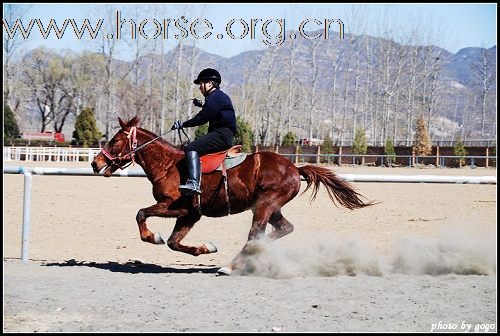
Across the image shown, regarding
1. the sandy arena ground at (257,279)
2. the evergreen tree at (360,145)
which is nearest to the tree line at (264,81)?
the evergreen tree at (360,145)

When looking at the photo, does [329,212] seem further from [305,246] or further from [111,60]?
[111,60]

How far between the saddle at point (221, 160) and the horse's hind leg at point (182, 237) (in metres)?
0.69

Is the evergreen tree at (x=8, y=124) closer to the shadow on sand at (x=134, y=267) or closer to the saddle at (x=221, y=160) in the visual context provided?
the shadow on sand at (x=134, y=267)

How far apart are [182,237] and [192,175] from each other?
0.93 meters

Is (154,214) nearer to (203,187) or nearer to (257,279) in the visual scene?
(203,187)

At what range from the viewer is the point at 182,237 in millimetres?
9406

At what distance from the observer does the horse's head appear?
9.54 m

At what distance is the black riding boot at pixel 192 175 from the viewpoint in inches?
352

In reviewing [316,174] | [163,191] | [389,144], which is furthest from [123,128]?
[389,144]

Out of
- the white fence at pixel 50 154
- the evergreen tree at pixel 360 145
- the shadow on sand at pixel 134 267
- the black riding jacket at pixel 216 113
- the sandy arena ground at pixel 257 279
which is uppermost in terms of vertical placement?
the evergreen tree at pixel 360 145

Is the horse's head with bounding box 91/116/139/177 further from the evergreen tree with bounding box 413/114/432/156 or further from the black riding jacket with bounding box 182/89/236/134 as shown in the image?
the evergreen tree with bounding box 413/114/432/156

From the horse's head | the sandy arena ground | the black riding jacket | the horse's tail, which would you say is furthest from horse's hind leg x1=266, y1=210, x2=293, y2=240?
the horse's head

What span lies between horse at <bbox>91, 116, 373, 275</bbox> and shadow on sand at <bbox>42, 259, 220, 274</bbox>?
1.13 ft

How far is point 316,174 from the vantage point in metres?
9.78
